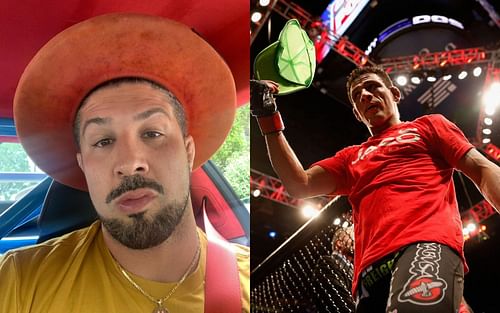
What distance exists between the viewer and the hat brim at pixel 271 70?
1690 mm

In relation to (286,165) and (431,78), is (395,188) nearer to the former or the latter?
(286,165)

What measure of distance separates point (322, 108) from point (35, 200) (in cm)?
142

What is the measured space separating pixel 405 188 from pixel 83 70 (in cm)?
97

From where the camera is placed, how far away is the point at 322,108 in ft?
7.54

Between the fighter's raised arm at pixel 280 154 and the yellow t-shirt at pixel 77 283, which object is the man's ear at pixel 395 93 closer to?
the fighter's raised arm at pixel 280 154

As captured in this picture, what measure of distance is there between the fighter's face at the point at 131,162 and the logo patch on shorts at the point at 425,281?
631 millimetres

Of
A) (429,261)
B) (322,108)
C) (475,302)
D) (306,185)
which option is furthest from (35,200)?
(475,302)

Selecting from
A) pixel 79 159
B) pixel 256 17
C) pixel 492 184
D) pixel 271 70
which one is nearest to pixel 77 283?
pixel 79 159

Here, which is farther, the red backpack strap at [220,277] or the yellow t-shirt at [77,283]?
the red backpack strap at [220,277]

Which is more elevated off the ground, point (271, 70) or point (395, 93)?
point (271, 70)

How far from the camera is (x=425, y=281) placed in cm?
126

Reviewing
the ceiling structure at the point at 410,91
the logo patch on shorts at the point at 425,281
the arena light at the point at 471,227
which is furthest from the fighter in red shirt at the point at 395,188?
the arena light at the point at 471,227

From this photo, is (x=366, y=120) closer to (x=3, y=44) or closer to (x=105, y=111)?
(x=105, y=111)

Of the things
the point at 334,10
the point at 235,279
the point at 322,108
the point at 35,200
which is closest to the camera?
the point at 35,200
